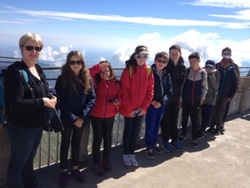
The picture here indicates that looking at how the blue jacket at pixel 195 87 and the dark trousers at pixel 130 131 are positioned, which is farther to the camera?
the blue jacket at pixel 195 87

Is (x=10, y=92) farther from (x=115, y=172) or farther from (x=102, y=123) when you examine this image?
(x=115, y=172)

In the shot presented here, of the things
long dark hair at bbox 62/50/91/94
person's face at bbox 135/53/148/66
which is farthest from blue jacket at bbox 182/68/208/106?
long dark hair at bbox 62/50/91/94

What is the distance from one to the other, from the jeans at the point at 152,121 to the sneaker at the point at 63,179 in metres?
1.89

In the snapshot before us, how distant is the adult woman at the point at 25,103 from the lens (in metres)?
2.75

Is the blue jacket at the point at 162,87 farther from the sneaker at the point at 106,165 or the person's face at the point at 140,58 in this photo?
the sneaker at the point at 106,165

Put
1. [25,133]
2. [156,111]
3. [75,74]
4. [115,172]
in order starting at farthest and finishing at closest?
[156,111] < [115,172] < [75,74] < [25,133]

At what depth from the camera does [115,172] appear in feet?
14.6

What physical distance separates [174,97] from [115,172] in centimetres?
197

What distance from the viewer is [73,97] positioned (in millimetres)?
3744

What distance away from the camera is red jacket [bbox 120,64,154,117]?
4.41m

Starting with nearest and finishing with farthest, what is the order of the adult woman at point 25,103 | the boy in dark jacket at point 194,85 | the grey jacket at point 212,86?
1. the adult woman at point 25,103
2. the boy in dark jacket at point 194,85
3. the grey jacket at point 212,86

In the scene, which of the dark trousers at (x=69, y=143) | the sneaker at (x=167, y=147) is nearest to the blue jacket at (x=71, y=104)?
the dark trousers at (x=69, y=143)

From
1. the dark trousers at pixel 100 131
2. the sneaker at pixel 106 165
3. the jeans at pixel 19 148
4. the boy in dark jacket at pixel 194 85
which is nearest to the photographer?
the jeans at pixel 19 148

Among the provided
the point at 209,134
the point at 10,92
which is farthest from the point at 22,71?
the point at 209,134
